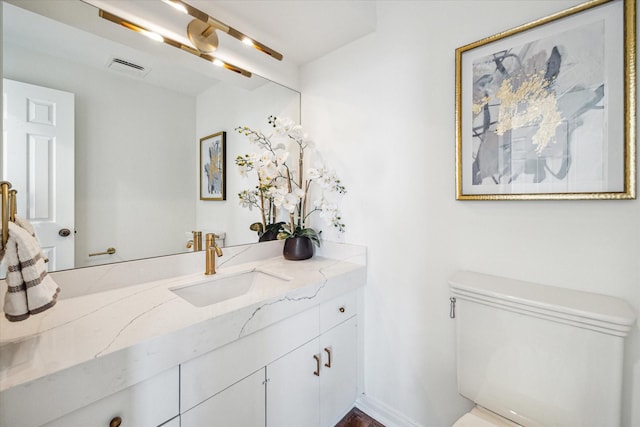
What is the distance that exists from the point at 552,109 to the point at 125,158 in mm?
1680

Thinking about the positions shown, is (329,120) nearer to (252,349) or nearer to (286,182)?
(286,182)

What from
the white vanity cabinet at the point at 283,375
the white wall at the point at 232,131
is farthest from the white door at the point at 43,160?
the white vanity cabinet at the point at 283,375

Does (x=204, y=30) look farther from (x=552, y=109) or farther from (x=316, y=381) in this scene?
(x=316, y=381)

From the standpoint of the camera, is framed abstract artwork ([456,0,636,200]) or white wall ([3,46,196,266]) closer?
framed abstract artwork ([456,0,636,200])

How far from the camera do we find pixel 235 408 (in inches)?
36.3

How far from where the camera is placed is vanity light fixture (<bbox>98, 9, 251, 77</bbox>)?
1.07 m

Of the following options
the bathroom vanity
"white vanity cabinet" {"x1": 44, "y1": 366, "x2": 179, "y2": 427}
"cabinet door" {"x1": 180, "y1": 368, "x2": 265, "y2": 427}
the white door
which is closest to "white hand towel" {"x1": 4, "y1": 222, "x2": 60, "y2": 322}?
the bathroom vanity

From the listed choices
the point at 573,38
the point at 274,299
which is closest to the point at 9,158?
the point at 274,299

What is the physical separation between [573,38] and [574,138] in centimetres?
34

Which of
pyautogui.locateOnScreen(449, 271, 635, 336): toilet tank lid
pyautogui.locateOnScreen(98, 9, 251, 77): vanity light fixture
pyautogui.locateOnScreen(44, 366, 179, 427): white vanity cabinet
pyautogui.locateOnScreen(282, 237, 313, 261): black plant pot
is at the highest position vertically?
pyautogui.locateOnScreen(98, 9, 251, 77): vanity light fixture

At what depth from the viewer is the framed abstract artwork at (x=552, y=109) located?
0.84 m

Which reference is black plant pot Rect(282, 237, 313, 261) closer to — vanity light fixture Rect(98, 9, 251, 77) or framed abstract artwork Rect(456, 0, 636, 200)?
framed abstract artwork Rect(456, 0, 636, 200)

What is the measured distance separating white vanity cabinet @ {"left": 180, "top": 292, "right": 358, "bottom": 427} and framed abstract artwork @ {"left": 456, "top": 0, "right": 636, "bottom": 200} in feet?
2.86

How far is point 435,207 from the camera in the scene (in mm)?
1244
